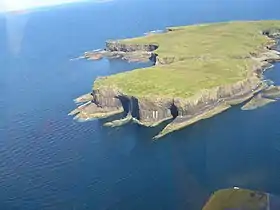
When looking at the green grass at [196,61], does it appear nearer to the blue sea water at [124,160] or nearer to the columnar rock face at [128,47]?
the columnar rock face at [128,47]

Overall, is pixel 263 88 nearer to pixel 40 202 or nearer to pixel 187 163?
pixel 187 163

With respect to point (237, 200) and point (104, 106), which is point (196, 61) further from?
point (237, 200)

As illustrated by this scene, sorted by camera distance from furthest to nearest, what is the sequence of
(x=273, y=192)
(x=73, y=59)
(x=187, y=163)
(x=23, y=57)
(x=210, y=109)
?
(x=23, y=57) < (x=73, y=59) < (x=210, y=109) < (x=187, y=163) < (x=273, y=192)

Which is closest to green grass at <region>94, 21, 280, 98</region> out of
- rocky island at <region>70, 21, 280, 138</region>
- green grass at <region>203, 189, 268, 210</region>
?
rocky island at <region>70, 21, 280, 138</region>

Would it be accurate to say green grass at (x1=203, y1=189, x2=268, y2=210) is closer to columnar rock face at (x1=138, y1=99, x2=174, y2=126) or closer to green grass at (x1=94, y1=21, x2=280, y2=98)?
columnar rock face at (x1=138, y1=99, x2=174, y2=126)

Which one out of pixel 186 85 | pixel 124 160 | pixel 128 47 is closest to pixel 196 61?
pixel 186 85

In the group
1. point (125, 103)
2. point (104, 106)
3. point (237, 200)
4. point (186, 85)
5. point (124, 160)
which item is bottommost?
point (124, 160)

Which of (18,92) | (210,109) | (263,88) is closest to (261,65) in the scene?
(263,88)
